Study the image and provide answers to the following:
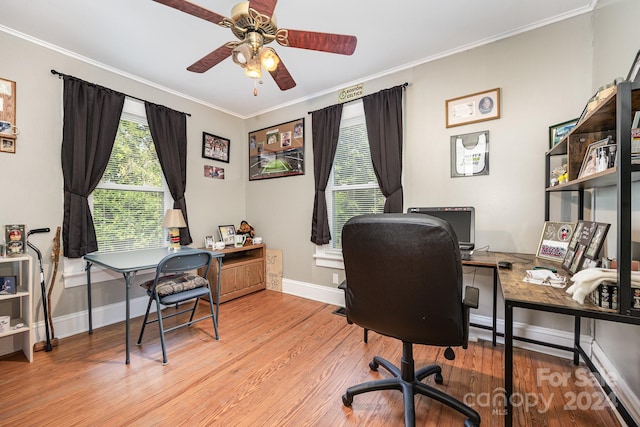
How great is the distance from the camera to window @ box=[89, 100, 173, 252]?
2654 mm

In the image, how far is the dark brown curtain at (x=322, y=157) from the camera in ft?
10.2

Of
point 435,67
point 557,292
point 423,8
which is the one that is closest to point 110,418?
point 557,292

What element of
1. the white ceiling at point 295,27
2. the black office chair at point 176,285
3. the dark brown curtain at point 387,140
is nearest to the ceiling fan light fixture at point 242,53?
the white ceiling at point 295,27

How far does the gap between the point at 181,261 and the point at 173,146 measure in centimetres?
168

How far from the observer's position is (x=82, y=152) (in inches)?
94.4

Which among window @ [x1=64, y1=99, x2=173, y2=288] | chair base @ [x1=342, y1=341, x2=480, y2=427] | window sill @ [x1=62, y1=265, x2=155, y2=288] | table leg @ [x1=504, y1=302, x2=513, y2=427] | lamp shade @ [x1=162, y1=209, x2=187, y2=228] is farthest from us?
lamp shade @ [x1=162, y1=209, x2=187, y2=228]

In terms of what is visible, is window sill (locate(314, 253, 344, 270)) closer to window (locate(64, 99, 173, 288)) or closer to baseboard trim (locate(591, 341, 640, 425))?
window (locate(64, 99, 173, 288))

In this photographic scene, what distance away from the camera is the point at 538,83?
2.11 meters

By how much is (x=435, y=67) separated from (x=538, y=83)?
871 millimetres

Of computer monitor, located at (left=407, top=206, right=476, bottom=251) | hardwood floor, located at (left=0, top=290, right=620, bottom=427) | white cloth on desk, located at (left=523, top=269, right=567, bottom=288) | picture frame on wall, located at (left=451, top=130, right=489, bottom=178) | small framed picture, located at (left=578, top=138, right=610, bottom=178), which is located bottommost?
hardwood floor, located at (left=0, top=290, right=620, bottom=427)

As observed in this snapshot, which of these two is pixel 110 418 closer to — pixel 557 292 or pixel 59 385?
pixel 59 385

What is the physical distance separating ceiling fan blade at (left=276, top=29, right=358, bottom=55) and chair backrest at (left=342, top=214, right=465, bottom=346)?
110 cm

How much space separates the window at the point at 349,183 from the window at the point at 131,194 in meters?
2.01

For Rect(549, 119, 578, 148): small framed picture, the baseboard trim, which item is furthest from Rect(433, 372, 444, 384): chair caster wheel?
Rect(549, 119, 578, 148): small framed picture
